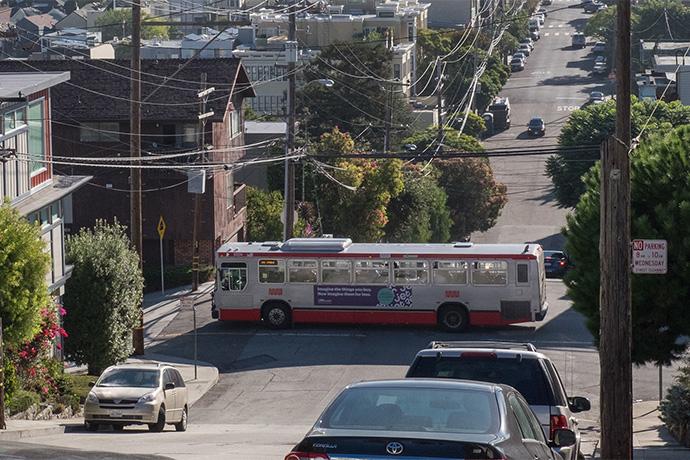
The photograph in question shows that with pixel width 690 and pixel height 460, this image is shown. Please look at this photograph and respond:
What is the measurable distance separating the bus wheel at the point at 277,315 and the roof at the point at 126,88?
12.4 m

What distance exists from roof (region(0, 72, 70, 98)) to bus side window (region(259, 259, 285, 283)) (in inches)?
423

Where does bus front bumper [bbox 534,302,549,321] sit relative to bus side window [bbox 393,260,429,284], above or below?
below

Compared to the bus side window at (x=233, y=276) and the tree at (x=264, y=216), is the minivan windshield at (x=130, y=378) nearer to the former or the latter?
the bus side window at (x=233, y=276)

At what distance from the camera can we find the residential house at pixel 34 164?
3139cm

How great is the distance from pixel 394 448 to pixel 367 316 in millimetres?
33148

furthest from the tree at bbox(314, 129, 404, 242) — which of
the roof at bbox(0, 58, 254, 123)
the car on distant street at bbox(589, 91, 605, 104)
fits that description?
the car on distant street at bbox(589, 91, 605, 104)

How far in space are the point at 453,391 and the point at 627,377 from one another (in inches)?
281

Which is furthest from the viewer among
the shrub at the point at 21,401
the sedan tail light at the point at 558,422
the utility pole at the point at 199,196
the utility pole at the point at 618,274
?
the utility pole at the point at 199,196

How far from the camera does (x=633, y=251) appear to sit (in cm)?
1759

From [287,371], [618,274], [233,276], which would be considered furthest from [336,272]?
[618,274]

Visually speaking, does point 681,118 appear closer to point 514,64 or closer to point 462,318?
point 462,318

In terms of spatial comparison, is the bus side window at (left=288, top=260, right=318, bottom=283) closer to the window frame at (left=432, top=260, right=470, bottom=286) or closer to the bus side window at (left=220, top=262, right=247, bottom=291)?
the bus side window at (left=220, top=262, right=247, bottom=291)

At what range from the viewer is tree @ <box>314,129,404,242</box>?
192ft

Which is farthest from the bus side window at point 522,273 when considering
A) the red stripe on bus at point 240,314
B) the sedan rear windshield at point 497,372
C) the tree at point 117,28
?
the tree at point 117,28
